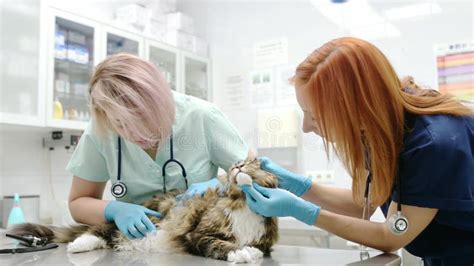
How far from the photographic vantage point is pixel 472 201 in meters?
0.96

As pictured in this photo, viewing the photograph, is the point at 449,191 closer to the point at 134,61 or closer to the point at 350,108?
the point at 350,108

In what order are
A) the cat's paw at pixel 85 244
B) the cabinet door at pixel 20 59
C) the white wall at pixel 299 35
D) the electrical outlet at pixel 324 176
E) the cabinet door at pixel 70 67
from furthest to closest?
the electrical outlet at pixel 324 176 < the white wall at pixel 299 35 < the cabinet door at pixel 70 67 < the cabinet door at pixel 20 59 < the cat's paw at pixel 85 244

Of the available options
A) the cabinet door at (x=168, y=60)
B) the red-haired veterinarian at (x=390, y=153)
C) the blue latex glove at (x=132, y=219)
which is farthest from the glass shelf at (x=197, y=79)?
the red-haired veterinarian at (x=390, y=153)

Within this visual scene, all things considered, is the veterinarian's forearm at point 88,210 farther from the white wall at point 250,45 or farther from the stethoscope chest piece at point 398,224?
the white wall at point 250,45

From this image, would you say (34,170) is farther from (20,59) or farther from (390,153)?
(390,153)

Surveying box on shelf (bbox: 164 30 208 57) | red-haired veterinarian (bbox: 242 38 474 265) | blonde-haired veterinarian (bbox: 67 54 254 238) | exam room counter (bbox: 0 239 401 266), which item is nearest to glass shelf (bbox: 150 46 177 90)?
box on shelf (bbox: 164 30 208 57)

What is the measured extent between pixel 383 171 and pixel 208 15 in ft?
9.91

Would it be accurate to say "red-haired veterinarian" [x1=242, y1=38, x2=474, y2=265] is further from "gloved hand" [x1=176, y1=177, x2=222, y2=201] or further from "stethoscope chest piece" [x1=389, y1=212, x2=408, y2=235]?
"gloved hand" [x1=176, y1=177, x2=222, y2=201]

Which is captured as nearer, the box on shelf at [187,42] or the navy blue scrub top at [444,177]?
the navy blue scrub top at [444,177]

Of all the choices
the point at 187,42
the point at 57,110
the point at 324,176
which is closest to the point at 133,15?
the point at 187,42

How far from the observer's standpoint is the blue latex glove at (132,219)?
121 centimetres

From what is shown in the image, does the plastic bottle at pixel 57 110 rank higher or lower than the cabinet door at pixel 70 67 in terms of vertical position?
lower

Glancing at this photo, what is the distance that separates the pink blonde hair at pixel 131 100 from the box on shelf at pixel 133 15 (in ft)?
6.23

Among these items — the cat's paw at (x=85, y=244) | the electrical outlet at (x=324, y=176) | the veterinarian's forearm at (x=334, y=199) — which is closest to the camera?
the cat's paw at (x=85, y=244)
